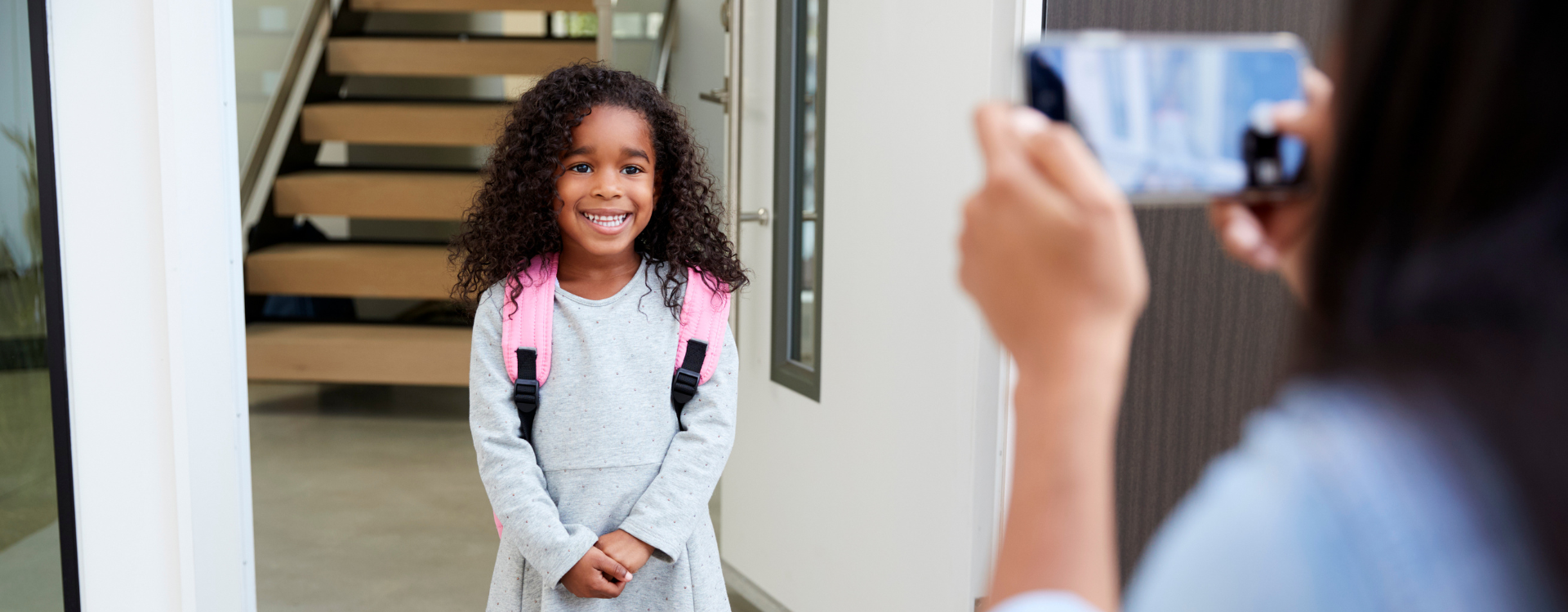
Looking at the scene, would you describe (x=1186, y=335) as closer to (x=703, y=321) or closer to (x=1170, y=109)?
(x=703, y=321)

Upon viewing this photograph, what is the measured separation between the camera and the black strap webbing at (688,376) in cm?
141

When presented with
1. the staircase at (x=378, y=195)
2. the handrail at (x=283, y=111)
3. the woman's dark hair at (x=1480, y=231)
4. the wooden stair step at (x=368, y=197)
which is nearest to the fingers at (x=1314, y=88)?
the woman's dark hair at (x=1480, y=231)

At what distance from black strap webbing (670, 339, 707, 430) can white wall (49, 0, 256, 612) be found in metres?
0.97

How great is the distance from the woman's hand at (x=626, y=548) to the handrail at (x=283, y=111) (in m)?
3.74

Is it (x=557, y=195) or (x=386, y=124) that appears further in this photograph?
(x=386, y=124)

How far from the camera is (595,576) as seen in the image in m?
1.30

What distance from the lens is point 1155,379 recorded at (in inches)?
64.4

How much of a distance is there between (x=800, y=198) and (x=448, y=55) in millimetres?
3384

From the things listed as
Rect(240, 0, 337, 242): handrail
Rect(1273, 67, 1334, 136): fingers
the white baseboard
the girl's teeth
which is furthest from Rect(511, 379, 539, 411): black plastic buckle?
Rect(240, 0, 337, 242): handrail

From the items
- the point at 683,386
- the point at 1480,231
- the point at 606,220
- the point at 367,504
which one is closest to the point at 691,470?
the point at 683,386

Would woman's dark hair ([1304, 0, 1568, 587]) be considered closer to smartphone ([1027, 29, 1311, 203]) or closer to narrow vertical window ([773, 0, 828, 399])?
smartphone ([1027, 29, 1311, 203])

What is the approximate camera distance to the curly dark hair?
4.65 feet

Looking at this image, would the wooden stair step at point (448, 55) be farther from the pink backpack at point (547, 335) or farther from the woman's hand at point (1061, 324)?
the woman's hand at point (1061, 324)

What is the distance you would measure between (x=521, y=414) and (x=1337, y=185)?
115cm
